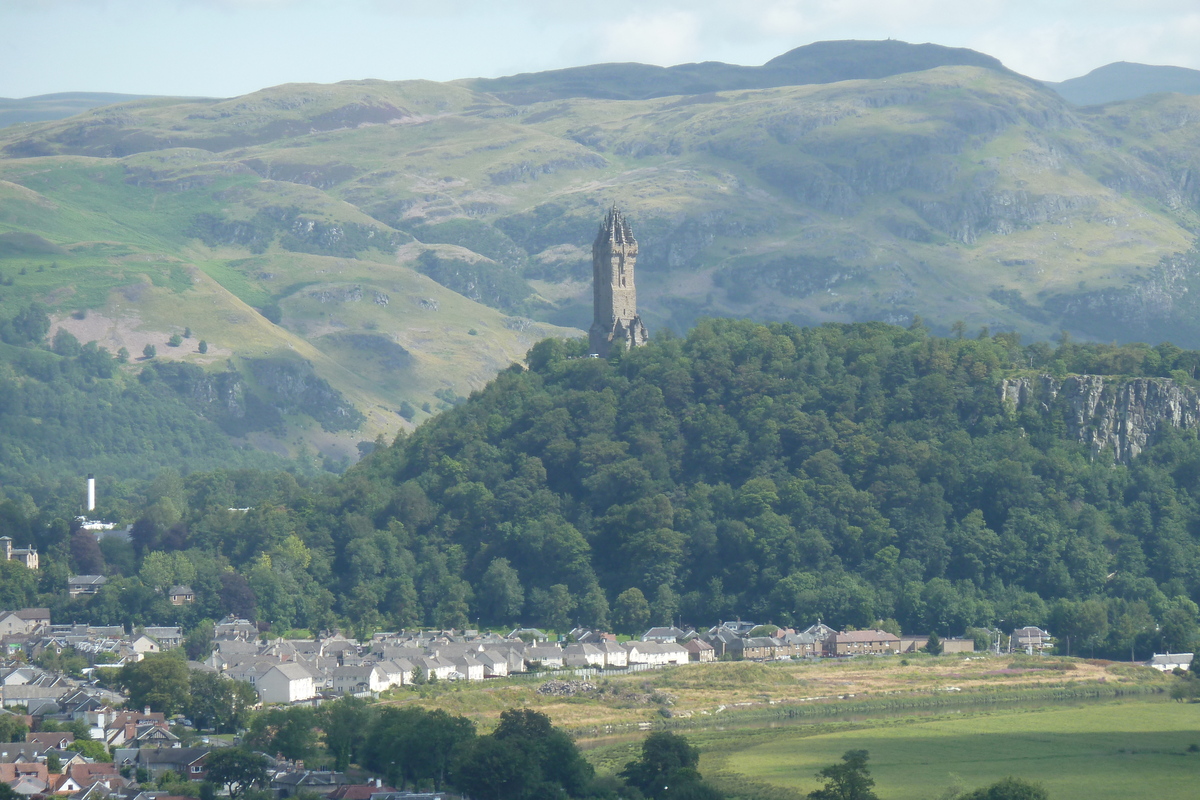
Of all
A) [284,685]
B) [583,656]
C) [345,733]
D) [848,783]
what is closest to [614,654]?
[583,656]

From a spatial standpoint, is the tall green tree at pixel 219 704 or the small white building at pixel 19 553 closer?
the tall green tree at pixel 219 704

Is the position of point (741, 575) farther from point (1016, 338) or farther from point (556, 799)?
point (556, 799)

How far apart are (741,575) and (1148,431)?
32834mm

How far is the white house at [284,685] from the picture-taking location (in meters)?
103

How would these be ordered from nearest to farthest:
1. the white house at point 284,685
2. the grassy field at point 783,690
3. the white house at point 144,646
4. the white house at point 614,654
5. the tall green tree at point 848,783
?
the tall green tree at point 848,783
the grassy field at point 783,690
the white house at point 284,685
the white house at point 614,654
the white house at point 144,646

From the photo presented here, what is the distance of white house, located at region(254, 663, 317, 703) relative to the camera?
103 metres

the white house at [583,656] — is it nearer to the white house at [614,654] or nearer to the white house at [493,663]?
the white house at [614,654]

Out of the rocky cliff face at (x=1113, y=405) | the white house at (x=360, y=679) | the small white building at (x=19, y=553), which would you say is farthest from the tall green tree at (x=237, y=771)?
the rocky cliff face at (x=1113, y=405)

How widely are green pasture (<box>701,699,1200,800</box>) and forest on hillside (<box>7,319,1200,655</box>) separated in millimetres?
24334

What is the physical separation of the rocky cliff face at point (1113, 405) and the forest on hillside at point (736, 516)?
1263 mm

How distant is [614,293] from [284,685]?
60928 millimetres

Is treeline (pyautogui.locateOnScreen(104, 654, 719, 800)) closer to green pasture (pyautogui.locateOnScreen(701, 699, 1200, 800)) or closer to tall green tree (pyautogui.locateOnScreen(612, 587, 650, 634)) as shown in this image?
green pasture (pyautogui.locateOnScreen(701, 699, 1200, 800))

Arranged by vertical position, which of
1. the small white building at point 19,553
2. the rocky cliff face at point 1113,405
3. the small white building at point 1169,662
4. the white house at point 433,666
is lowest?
the small white building at point 1169,662

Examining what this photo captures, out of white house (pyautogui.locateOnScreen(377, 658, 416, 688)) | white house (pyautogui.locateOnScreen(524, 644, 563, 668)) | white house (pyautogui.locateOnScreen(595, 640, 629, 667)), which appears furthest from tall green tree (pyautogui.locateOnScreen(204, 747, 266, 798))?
white house (pyautogui.locateOnScreen(595, 640, 629, 667))
